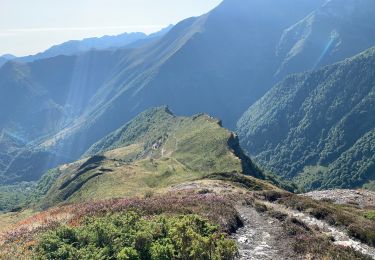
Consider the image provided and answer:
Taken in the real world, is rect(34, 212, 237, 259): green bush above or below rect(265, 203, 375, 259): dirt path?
above

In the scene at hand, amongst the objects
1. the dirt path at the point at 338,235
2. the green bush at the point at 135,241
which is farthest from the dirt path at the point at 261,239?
the green bush at the point at 135,241

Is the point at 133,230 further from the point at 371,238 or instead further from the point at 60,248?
the point at 371,238

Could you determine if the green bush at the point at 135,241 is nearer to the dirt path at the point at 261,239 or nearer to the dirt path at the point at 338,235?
the dirt path at the point at 261,239

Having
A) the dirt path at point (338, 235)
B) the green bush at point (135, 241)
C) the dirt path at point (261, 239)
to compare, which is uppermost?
the green bush at point (135, 241)

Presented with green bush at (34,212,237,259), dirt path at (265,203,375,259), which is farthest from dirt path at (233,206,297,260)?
green bush at (34,212,237,259)

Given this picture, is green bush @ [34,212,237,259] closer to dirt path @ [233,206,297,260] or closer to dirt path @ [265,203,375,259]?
dirt path @ [233,206,297,260]

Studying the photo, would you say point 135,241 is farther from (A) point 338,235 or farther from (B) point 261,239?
(A) point 338,235

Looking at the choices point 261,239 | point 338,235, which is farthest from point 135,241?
point 338,235
